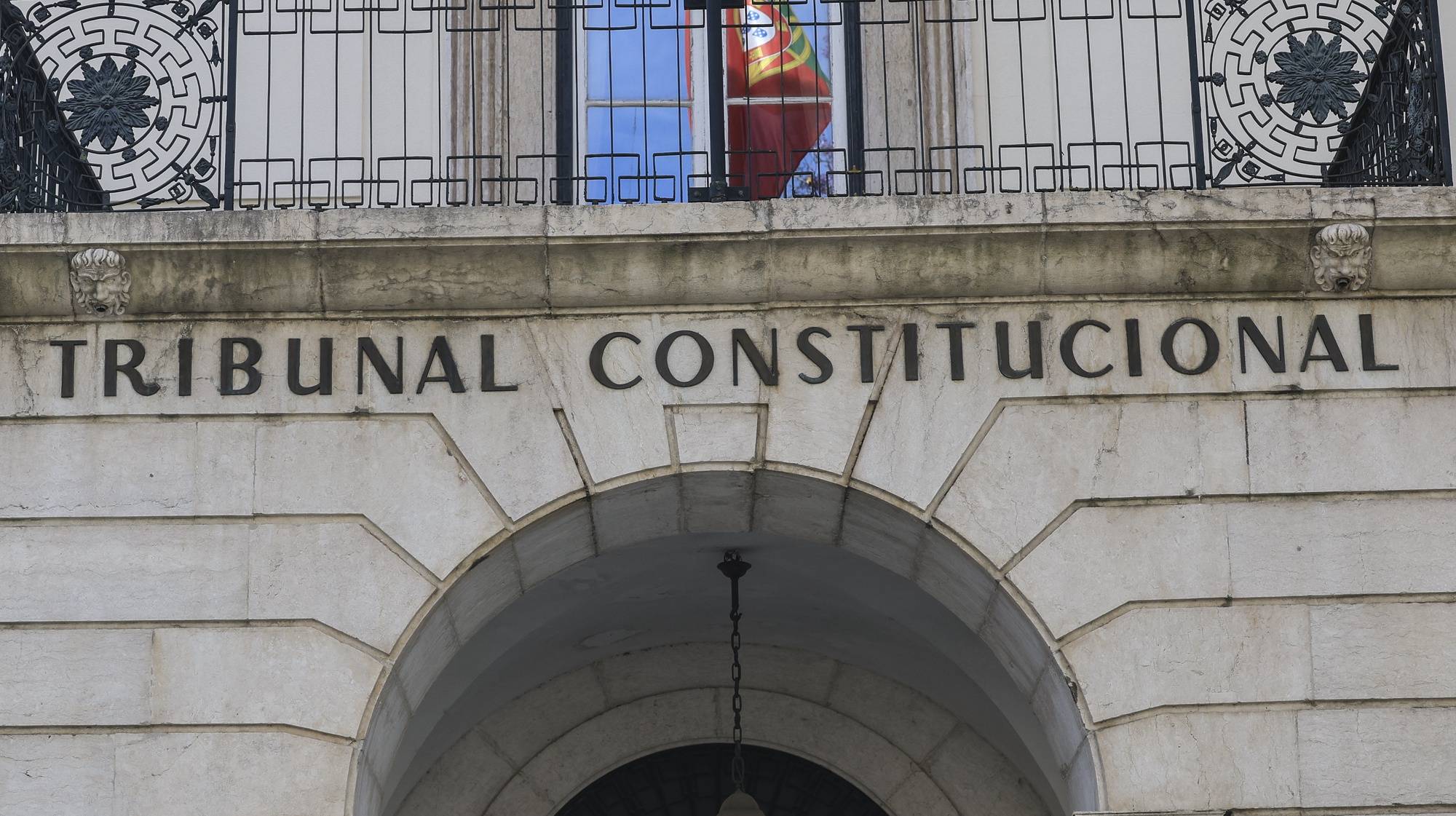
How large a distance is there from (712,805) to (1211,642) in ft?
13.1

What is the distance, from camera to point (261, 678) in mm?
8844

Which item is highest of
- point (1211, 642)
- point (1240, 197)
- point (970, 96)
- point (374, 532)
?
point (970, 96)

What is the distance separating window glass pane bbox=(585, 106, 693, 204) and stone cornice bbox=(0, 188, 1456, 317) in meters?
1.43

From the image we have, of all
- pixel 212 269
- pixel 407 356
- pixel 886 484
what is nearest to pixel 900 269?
pixel 886 484

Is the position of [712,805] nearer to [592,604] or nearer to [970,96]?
[592,604]

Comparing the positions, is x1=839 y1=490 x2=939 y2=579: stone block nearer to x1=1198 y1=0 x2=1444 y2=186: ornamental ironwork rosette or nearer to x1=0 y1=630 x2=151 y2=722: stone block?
x1=1198 y1=0 x2=1444 y2=186: ornamental ironwork rosette

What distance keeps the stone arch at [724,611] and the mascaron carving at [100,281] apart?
1917mm

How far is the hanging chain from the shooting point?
10969 mm

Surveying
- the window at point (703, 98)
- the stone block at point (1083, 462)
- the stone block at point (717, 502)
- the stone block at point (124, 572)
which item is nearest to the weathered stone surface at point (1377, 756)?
the stone block at point (1083, 462)

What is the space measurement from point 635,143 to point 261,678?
3641 millimetres

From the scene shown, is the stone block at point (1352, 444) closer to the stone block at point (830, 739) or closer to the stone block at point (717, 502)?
the stone block at point (717, 502)

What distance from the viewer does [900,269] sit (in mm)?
9227

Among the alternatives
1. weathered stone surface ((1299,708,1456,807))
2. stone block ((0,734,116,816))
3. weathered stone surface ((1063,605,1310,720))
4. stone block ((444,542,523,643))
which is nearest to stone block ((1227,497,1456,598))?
weathered stone surface ((1063,605,1310,720))

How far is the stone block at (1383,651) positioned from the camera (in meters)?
8.77
